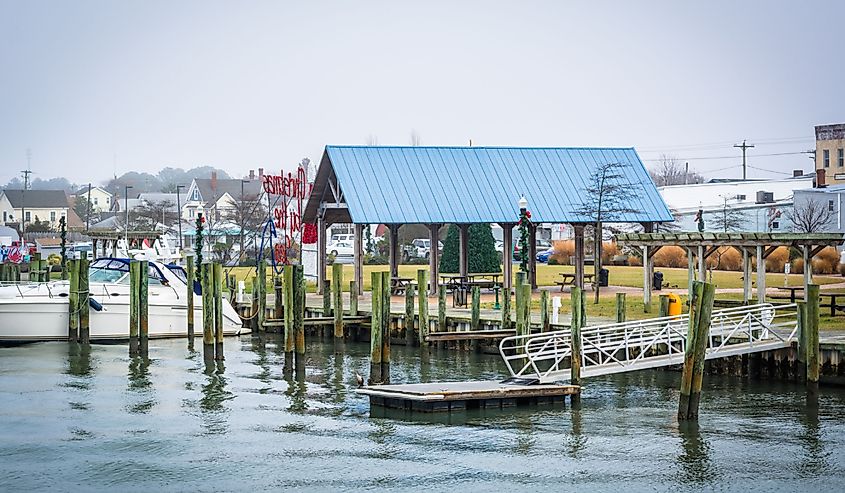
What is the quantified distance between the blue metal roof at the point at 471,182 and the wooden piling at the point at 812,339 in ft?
62.8

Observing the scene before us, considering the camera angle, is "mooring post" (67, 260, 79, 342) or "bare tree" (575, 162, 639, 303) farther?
"bare tree" (575, 162, 639, 303)

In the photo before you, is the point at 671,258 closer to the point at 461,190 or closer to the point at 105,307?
the point at 461,190

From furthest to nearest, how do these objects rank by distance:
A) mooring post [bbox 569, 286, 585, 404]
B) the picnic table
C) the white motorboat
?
the picnic table, the white motorboat, mooring post [bbox 569, 286, 585, 404]

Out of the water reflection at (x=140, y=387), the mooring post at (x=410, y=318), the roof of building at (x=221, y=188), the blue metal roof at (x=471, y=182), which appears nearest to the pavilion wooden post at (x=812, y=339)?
the mooring post at (x=410, y=318)

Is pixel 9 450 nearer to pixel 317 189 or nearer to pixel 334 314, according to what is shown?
pixel 334 314

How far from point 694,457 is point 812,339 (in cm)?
570

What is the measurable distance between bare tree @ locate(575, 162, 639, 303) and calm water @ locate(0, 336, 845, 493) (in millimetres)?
14229

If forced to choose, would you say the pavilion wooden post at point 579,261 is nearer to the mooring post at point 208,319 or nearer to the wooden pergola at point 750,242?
the wooden pergola at point 750,242

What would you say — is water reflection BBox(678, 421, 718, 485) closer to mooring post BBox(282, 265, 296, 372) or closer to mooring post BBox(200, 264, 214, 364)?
mooring post BBox(282, 265, 296, 372)

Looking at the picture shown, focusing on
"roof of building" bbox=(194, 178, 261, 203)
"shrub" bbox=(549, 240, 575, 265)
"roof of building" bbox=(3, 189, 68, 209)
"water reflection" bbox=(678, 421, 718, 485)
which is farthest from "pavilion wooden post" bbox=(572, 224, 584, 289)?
"roof of building" bbox=(3, 189, 68, 209)

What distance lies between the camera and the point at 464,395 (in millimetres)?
24562

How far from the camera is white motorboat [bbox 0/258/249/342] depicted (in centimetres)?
3547

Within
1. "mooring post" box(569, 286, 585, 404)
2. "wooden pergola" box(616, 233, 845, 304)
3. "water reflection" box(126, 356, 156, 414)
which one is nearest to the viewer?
"mooring post" box(569, 286, 585, 404)

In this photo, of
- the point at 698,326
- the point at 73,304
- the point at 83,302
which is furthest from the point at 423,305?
the point at 698,326
